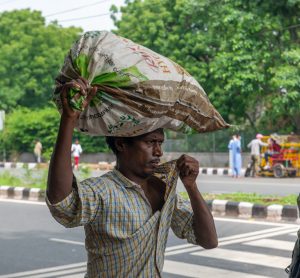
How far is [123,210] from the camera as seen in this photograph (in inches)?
100

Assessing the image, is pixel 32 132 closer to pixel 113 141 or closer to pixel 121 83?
pixel 113 141

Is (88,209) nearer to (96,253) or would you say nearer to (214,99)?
(96,253)

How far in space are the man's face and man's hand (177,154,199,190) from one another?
131mm

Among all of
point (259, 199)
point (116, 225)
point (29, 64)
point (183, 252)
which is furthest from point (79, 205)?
point (29, 64)

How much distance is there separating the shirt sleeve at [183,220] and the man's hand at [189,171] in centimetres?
10

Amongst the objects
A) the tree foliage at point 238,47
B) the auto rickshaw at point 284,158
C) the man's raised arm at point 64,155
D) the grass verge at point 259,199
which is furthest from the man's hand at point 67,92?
the auto rickshaw at point 284,158

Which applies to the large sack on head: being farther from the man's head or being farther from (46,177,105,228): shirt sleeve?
Answer: (46,177,105,228): shirt sleeve

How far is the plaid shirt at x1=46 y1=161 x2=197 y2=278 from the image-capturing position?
8.18 ft

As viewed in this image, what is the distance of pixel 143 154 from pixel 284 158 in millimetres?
19870

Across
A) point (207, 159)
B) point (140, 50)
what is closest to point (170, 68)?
point (140, 50)

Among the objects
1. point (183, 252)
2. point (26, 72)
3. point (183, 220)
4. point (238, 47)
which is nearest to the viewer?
point (183, 220)

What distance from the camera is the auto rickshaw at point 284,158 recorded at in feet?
71.9

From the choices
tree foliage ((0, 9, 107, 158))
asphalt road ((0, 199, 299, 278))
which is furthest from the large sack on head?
tree foliage ((0, 9, 107, 158))

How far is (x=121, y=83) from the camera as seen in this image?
2.60 m
